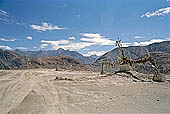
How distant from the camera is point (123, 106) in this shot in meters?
8.09

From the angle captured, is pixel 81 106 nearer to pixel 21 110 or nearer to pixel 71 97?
pixel 71 97

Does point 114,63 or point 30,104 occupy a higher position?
point 114,63

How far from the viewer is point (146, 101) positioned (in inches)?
350

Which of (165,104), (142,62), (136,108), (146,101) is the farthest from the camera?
(142,62)

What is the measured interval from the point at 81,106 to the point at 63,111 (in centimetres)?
93

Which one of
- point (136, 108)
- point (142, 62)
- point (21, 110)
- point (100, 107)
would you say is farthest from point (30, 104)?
point (142, 62)

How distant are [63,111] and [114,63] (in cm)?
2077

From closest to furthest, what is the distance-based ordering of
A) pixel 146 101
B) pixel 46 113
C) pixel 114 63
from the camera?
pixel 46 113 → pixel 146 101 → pixel 114 63

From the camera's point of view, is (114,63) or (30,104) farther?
(114,63)

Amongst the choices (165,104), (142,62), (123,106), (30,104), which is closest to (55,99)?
(30,104)

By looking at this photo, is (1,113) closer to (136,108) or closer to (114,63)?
(136,108)

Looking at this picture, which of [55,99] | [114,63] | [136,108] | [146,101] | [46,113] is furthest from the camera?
[114,63]

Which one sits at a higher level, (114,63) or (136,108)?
(114,63)

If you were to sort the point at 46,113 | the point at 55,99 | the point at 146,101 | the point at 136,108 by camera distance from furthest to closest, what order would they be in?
1. the point at 55,99
2. the point at 146,101
3. the point at 136,108
4. the point at 46,113
